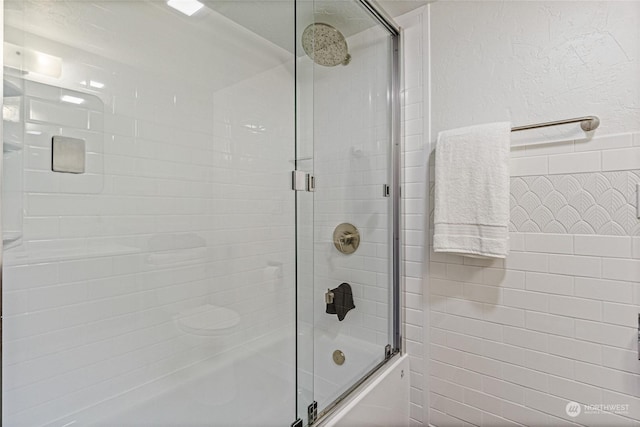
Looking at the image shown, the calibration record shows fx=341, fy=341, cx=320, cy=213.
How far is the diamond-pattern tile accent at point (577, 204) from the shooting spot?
1166mm

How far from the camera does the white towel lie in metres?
1.30

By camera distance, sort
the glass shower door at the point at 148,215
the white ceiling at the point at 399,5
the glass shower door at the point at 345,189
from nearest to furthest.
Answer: the glass shower door at the point at 148,215, the glass shower door at the point at 345,189, the white ceiling at the point at 399,5

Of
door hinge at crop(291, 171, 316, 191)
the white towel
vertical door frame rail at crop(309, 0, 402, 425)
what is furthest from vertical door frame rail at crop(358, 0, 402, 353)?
door hinge at crop(291, 171, 316, 191)

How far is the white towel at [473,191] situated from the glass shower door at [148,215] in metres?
0.65

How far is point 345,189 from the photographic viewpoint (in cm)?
157

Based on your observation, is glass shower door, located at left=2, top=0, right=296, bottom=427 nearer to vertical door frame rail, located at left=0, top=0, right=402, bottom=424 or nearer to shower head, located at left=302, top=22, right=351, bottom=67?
shower head, located at left=302, top=22, right=351, bottom=67

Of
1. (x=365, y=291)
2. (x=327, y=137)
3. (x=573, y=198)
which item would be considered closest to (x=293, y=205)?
(x=327, y=137)

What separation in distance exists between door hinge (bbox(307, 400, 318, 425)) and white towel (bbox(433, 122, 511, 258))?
78 centimetres

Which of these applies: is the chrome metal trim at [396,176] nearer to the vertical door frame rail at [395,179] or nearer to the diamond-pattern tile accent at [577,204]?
A: the vertical door frame rail at [395,179]

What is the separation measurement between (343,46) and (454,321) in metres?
1.36

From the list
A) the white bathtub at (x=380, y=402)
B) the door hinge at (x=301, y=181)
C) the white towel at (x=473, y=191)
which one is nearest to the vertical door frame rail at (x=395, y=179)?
the white bathtub at (x=380, y=402)

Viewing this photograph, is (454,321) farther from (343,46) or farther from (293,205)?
(343,46)

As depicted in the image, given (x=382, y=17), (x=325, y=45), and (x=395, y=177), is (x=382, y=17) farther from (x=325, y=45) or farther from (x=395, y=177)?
(x=395, y=177)
